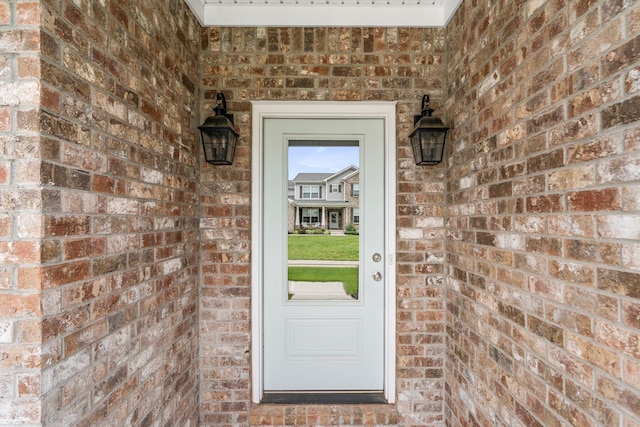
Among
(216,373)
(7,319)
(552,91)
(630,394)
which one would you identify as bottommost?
(216,373)

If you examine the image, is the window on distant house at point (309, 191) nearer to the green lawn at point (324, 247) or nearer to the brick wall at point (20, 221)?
the green lawn at point (324, 247)

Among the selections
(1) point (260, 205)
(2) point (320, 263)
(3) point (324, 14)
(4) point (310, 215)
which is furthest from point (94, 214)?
(3) point (324, 14)

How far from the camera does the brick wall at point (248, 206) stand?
6.66ft

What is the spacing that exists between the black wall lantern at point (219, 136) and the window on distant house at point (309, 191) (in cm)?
51

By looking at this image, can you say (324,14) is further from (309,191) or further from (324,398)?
(324,398)

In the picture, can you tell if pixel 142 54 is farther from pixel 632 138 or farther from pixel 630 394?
pixel 630 394

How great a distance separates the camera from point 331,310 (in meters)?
2.15

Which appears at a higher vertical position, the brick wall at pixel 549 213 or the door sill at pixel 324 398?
the brick wall at pixel 549 213

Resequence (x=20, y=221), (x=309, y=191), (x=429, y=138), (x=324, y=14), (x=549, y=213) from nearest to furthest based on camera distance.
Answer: (x=20, y=221) < (x=549, y=213) < (x=429, y=138) < (x=324, y=14) < (x=309, y=191)

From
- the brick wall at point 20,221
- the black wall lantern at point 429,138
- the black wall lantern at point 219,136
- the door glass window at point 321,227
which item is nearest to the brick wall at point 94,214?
the brick wall at point 20,221

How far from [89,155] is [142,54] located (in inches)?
24.3

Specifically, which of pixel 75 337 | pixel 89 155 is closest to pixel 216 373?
pixel 75 337

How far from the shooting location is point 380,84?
2039mm

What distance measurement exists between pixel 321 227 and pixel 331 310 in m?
0.57
